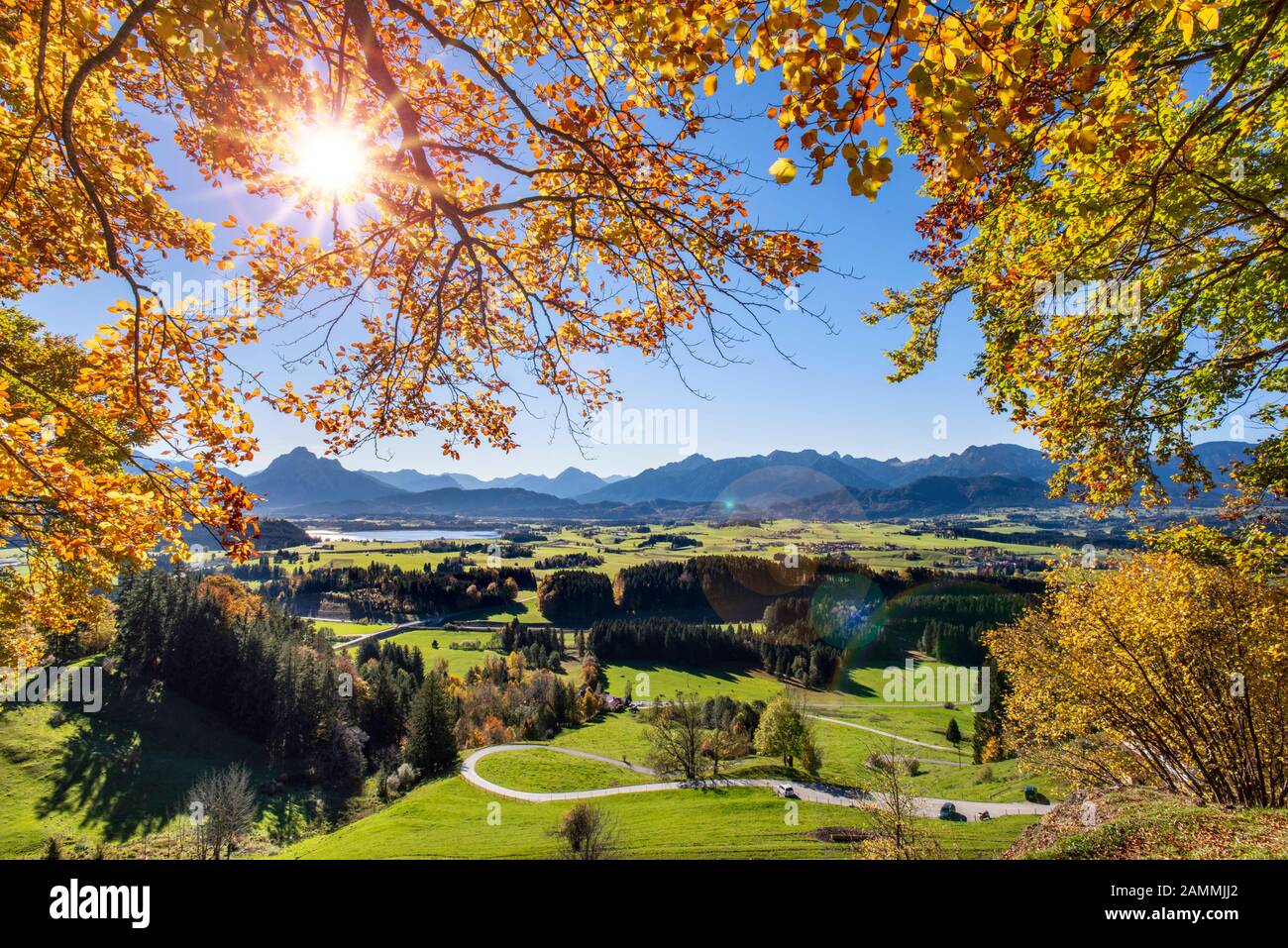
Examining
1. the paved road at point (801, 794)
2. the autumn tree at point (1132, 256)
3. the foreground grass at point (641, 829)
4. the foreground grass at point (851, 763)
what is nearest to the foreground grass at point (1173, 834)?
the autumn tree at point (1132, 256)

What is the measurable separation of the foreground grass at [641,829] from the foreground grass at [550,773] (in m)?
4.55

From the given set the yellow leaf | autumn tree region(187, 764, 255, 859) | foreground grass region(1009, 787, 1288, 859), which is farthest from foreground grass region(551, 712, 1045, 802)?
the yellow leaf

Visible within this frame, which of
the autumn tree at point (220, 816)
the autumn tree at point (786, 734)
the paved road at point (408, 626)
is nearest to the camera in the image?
the autumn tree at point (220, 816)

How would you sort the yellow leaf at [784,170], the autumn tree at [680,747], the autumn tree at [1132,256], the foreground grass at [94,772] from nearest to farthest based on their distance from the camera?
the yellow leaf at [784,170] < the autumn tree at [1132,256] < the foreground grass at [94,772] < the autumn tree at [680,747]

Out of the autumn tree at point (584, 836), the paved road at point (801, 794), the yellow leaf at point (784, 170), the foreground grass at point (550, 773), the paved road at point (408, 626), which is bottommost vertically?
the paved road at point (408, 626)

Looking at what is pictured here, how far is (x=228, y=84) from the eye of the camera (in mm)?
6121

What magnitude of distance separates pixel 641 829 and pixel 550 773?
63.8 feet

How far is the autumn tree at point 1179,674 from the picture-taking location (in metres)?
14.0

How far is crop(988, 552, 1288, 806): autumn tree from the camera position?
553 inches

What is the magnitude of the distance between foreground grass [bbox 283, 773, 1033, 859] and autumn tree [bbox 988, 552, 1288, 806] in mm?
9128

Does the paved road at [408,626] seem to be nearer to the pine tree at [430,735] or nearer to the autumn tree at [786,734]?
the pine tree at [430,735]

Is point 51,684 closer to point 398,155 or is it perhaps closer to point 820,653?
point 398,155

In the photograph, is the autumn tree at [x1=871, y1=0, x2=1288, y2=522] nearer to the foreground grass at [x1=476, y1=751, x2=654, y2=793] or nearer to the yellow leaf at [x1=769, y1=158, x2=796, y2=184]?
the yellow leaf at [x1=769, y1=158, x2=796, y2=184]
